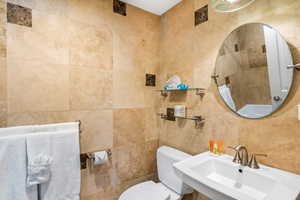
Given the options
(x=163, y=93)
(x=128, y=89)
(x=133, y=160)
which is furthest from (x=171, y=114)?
(x=133, y=160)

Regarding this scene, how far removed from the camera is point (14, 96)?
113 cm

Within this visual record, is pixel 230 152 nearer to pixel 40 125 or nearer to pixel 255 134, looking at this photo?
Answer: pixel 255 134

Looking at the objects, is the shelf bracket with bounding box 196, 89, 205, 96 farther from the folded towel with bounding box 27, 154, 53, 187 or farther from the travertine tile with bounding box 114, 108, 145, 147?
the folded towel with bounding box 27, 154, 53, 187

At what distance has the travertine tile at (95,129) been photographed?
1.40m

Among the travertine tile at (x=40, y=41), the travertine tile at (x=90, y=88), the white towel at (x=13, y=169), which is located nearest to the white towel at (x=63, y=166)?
the white towel at (x=13, y=169)

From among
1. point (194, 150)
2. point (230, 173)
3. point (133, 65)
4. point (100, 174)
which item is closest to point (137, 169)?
point (100, 174)

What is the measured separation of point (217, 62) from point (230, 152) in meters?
0.76

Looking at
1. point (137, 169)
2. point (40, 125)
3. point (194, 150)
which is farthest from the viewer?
point (137, 169)

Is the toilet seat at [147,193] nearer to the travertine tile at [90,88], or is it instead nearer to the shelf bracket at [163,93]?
the travertine tile at [90,88]

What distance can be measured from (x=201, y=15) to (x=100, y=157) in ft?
5.39

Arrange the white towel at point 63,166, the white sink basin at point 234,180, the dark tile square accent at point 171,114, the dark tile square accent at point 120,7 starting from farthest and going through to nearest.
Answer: the dark tile square accent at point 171,114, the dark tile square accent at point 120,7, the white towel at point 63,166, the white sink basin at point 234,180

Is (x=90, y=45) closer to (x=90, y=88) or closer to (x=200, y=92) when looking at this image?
(x=90, y=88)

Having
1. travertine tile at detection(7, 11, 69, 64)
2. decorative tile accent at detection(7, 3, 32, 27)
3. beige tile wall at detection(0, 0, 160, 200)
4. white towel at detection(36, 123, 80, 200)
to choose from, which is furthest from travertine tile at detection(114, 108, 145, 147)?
decorative tile accent at detection(7, 3, 32, 27)

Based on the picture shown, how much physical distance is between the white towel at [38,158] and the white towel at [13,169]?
38 millimetres
